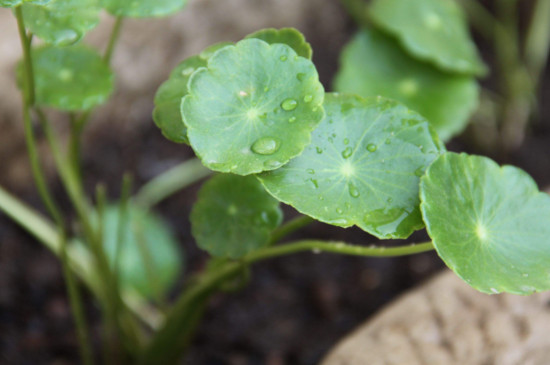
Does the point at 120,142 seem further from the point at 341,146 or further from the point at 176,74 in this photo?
the point at 341,146

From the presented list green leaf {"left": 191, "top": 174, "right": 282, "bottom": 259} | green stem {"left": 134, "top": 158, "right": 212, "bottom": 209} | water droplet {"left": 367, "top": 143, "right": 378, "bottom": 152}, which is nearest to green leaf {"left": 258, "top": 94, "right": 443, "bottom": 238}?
water droplet {"left": 367, "top": 143, "right": 378, "bottom": 152}

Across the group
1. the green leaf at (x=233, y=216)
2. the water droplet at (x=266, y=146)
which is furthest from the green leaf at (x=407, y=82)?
the water droplet at (x=266, y=146)

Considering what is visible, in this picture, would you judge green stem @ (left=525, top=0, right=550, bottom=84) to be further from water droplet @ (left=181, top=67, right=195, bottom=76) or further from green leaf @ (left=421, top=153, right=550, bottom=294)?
water droplet @ (left=181, top=67, right=195, bottom=76)

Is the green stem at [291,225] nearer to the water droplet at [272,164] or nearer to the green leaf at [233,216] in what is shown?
the green leaf at [233,216]

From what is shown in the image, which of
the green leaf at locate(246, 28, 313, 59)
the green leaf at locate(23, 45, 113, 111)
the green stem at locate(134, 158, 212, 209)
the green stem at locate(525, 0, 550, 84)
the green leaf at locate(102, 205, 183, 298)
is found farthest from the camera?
the green stem at locate(525, 0, 550, 84)

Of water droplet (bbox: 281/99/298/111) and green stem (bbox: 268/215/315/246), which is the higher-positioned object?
water droplet (bbox: 281/99/298/111)

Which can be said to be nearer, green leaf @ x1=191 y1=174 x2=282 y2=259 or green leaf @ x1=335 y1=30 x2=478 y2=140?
green leaf @ x1=191 y1=174 x2=282 y2=259
